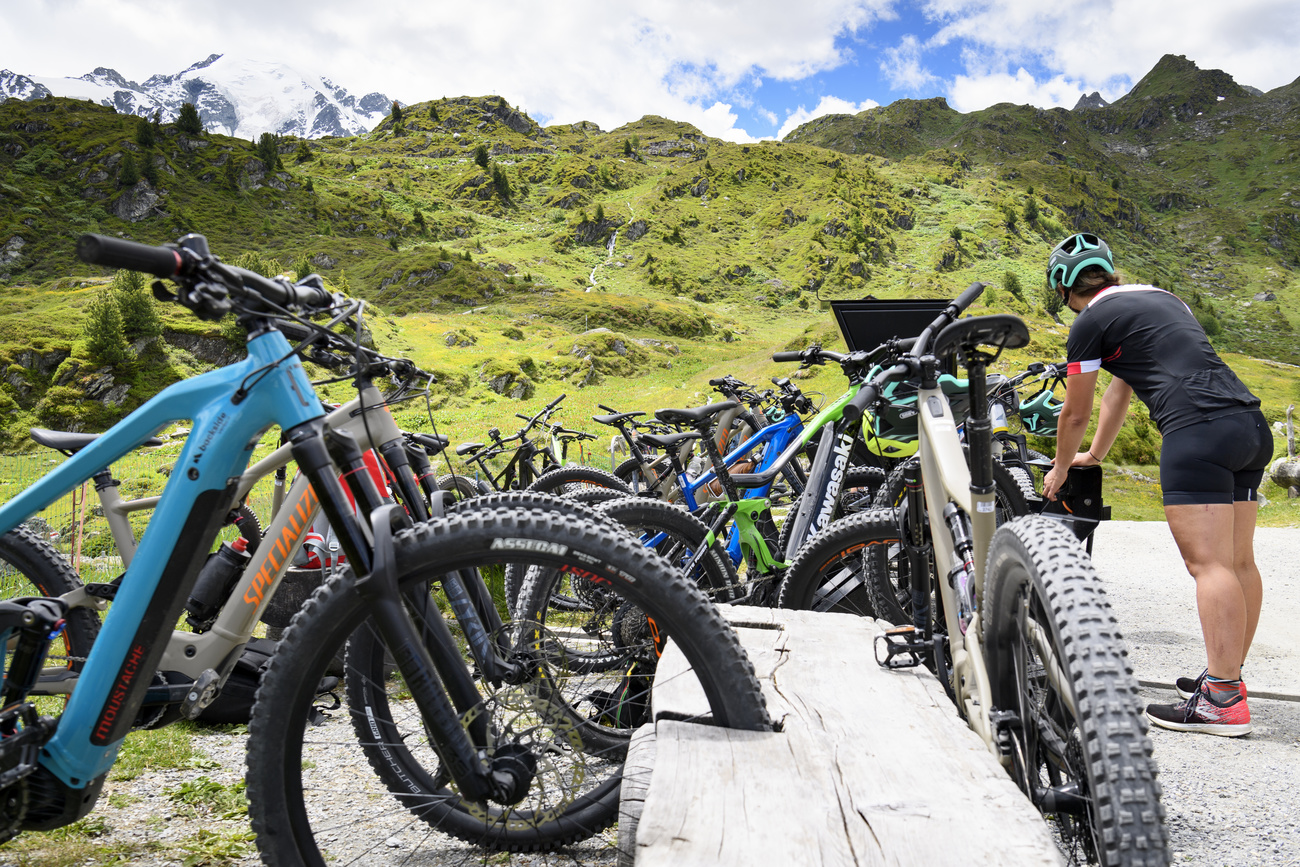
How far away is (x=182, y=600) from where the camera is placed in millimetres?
1947

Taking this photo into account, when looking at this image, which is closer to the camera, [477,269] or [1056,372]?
[1056,372]

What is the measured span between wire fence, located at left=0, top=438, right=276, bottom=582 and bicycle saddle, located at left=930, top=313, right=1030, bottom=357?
2.20 m

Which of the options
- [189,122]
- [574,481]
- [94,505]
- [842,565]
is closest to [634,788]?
[842,565]

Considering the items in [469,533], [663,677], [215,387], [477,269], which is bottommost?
[663,677]

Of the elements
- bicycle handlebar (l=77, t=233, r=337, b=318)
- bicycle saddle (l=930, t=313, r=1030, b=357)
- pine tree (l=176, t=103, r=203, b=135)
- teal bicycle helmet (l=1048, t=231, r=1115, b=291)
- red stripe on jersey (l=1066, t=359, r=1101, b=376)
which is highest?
pine tree (l=176, t=103, r=203, b=135)

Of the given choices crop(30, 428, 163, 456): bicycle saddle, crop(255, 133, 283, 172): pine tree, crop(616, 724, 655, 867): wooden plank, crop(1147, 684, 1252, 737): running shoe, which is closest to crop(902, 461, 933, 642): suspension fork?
crop(616, 724, 655, 867): wooden plank

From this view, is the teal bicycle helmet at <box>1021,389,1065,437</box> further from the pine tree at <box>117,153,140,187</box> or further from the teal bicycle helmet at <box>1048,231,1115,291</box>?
the pine tree at <box>117,153,140,187</box>

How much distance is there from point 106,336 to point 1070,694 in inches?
2435

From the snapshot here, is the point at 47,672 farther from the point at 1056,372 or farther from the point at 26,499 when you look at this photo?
the point at 1056,372

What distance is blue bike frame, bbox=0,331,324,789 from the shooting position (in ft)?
6.15

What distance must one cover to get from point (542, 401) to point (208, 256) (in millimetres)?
40346

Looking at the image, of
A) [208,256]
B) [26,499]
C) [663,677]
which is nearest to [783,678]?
[663,677]

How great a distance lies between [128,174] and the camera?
339 ft

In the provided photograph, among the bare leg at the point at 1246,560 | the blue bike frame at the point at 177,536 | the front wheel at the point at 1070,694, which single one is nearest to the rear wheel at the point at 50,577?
the blue bike frame at the point at 177,536
